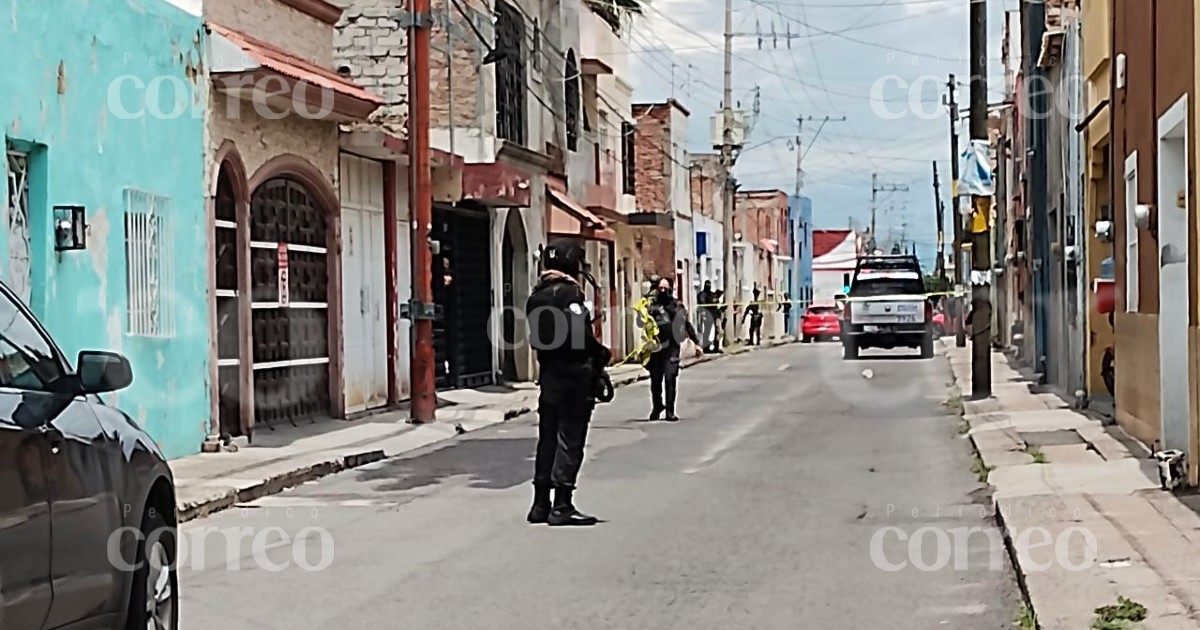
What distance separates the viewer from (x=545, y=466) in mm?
11719

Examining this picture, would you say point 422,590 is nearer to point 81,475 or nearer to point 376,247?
point 81,475

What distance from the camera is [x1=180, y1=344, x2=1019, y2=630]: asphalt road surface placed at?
28.5 ft

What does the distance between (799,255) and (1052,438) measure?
7386 centimetres

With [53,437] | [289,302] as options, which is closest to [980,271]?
[289,302]

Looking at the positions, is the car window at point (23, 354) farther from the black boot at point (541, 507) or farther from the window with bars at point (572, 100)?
the window with bars at point (572, 100)

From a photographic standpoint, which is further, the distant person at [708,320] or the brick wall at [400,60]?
the distant person at [708,320]

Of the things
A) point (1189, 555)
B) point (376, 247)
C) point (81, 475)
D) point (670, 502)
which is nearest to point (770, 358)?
point (376, 247)

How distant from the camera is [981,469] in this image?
14883 mm

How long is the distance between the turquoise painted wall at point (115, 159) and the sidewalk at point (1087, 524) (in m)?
7.44

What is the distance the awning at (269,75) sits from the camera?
16.3 meters

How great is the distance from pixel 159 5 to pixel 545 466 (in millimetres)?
6478

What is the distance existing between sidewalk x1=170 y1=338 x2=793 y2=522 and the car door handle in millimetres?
6184

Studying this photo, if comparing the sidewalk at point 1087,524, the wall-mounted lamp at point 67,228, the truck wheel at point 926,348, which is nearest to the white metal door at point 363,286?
the wall-mounted lamp at point 67,228

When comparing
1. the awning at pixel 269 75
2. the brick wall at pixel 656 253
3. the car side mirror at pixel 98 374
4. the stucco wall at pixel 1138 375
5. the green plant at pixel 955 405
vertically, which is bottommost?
the green plant at pixel 955 405
